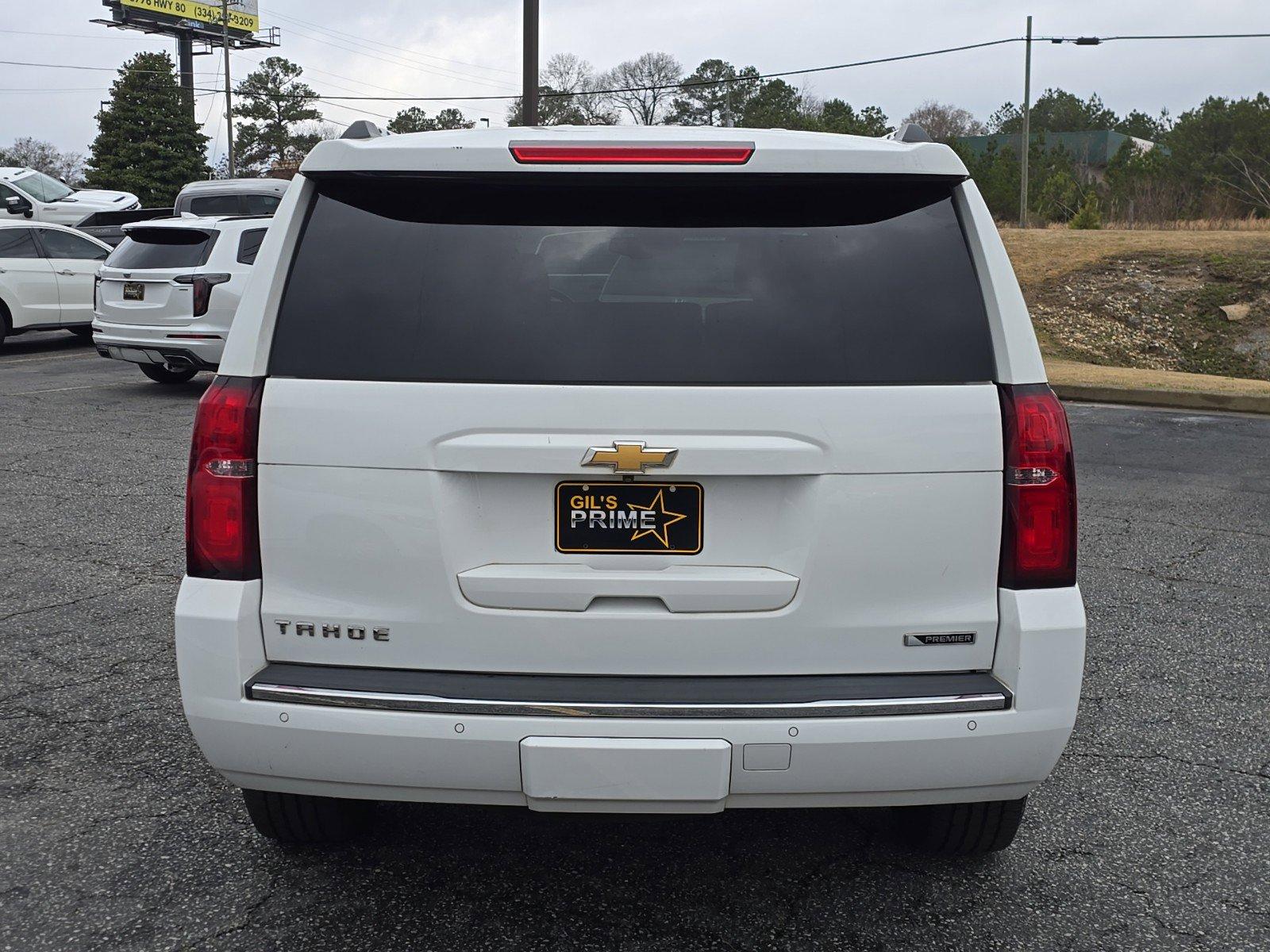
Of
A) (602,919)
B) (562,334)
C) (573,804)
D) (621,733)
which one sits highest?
(562,334)

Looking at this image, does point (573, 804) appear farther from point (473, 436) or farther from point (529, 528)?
point (473, 436)

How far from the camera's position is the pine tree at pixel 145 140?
63.6m

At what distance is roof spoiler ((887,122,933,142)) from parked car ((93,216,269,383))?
1042 cm

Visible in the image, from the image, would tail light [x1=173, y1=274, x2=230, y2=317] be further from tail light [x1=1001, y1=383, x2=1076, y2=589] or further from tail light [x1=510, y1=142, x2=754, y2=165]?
tail light [x1=1001, y1=383, x2=1076, y2=589]

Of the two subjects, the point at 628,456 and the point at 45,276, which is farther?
the point at 45,276

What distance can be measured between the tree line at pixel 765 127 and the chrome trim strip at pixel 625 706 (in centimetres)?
2170

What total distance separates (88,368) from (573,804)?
581 inches

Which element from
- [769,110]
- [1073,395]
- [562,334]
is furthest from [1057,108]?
[562,334]

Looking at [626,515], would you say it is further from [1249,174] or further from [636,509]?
[1249,174]

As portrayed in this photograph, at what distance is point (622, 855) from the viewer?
3.40 metres

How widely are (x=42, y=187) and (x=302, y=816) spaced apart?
2493 cm

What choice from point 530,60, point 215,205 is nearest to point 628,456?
point 530,60

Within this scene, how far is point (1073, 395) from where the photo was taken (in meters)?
13.9

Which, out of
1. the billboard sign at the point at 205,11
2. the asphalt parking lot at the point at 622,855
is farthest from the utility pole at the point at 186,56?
the asphalt parking lot at the point at 622,855
